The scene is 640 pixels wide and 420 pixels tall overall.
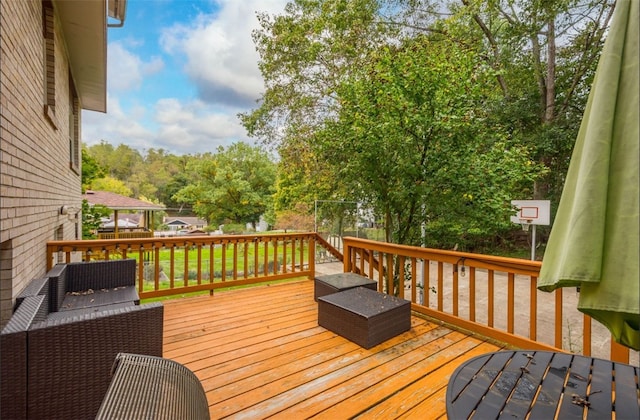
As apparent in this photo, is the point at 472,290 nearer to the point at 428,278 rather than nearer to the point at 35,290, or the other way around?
the point at 428,278

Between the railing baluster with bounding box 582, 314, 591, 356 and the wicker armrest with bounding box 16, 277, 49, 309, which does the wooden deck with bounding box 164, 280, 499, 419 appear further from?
the wicker armrest with bounding box 16, 277, 49, 309

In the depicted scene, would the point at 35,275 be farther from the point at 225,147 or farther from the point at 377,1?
the point at 225,147

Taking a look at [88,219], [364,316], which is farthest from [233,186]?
[364,316]

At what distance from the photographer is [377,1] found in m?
8.09

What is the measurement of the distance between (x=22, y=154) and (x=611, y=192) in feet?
11.3

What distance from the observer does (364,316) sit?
2.90 metres

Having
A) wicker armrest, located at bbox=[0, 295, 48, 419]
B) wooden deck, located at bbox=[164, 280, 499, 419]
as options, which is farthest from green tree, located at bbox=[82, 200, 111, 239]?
wicker armrest, located at bbox=[0, 295, 48, 419]

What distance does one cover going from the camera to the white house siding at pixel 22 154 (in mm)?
1988

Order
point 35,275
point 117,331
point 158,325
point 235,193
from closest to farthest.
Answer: point 117,331 < point 158,325 < point 35,275 < point 235,193

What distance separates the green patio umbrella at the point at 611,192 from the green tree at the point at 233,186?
2332cm

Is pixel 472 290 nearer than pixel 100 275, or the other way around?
pixel 472 290

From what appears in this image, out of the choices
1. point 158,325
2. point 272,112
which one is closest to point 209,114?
point 272,112

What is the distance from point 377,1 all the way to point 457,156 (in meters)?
6.26

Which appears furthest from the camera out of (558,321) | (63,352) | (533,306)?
(533,306)
